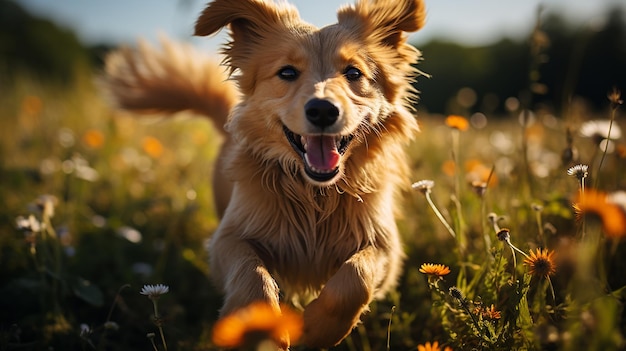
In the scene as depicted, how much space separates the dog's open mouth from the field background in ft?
2.03

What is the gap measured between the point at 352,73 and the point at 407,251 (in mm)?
1291

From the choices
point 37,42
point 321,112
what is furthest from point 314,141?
point 37,42

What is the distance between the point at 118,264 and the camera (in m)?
3.11

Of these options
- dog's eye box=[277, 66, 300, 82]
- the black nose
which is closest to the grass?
the black nose

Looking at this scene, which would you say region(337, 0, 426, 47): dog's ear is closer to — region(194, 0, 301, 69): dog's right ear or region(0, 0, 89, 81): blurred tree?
region(194, 0, 301, 69): dog's right ear

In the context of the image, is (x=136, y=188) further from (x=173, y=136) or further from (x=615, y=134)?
(x=615, y=134)

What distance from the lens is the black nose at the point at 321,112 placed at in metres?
2.16

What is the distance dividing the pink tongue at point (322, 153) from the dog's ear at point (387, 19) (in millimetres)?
781

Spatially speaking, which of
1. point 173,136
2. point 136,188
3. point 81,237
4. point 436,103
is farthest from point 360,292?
point 436,103

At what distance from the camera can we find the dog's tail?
4.10 m

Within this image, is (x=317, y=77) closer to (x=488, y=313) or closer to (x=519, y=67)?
(x=488, y=313)

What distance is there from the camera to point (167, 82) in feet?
13.6

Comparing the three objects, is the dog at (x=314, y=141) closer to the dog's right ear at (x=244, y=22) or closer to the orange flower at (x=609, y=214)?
the dog's right ear at (x=244, y=22)

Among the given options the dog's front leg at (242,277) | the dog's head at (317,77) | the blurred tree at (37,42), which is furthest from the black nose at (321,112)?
the blurred tree at (37,42)
